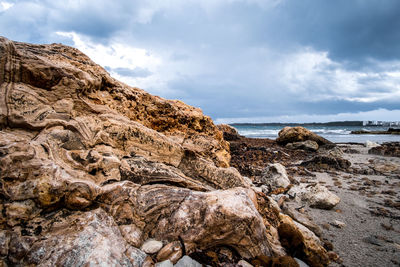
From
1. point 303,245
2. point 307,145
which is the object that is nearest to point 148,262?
point 303,245

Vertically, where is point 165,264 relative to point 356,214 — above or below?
above

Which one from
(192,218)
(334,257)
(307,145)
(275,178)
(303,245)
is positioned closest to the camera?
(192,218)

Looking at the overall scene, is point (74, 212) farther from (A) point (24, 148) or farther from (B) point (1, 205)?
(A) point (24, 148)

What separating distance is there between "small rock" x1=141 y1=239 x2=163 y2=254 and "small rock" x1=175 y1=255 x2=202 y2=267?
1.01ft

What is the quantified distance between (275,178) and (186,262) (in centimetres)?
475

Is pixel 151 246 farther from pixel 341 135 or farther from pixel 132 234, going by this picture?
pixel 341 135

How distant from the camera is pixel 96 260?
2.13m

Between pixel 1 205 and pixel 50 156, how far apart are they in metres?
0.72

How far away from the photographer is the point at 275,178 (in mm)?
6551

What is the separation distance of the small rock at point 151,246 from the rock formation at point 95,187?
0.06 metres

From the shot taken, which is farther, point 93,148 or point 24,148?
point 93,148

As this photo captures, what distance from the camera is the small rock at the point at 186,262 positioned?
2.55 metres

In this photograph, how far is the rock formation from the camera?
7.59 feet

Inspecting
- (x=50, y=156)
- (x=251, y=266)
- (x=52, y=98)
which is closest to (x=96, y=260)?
(x=50, y=156)
